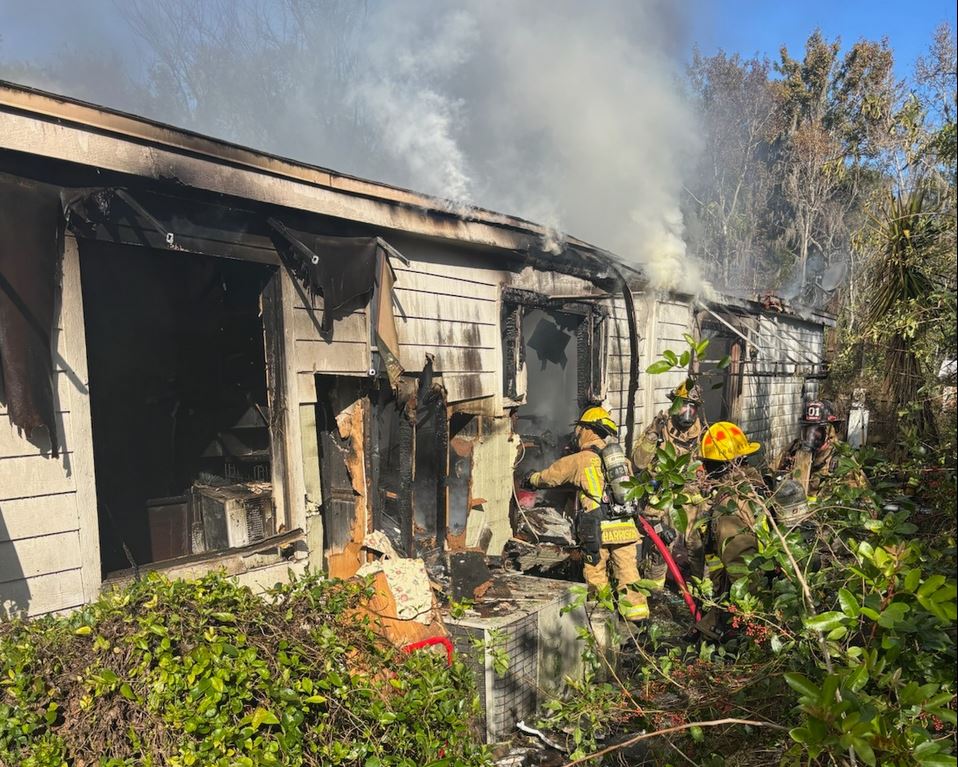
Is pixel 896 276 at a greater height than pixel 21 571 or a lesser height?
greater

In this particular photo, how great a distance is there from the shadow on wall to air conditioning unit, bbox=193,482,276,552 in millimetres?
1635

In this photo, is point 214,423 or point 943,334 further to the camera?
point 214,423

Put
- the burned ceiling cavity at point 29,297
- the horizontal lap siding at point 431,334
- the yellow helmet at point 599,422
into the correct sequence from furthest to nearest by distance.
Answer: the yellow helmet at point 599,422, the horizontal lap siding at point 431,334, the burned ceiling cavity at point 29,297

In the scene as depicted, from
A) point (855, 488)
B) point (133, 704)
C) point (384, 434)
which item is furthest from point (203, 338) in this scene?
point (855, 488)

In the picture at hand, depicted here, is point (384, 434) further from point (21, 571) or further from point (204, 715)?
point (204, 715)

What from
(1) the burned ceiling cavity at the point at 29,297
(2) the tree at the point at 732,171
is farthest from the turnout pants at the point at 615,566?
(2) the tree at the point at 732,171

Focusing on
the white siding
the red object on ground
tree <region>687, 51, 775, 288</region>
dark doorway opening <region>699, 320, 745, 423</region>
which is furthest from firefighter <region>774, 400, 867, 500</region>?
tree <region>687, 51, 775, 288</region>

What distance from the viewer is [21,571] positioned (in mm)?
3518

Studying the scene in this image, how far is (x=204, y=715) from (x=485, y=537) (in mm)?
4592

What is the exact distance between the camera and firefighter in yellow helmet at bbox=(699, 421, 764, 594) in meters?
2.61

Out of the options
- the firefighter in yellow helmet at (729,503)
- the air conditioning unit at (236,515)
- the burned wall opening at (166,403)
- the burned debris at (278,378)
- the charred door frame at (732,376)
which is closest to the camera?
the firefighter in yellow helmet at (729,503)

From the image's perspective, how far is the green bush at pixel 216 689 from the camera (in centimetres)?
246

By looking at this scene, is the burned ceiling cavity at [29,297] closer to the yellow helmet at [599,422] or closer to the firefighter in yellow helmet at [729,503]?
the firefighter in yellow helmet at [729,503]

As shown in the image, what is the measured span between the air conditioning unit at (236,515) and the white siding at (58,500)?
1.43 meters
